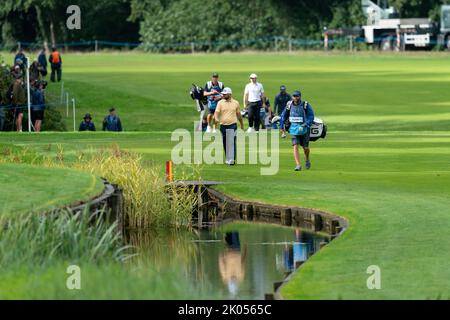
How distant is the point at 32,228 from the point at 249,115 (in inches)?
938

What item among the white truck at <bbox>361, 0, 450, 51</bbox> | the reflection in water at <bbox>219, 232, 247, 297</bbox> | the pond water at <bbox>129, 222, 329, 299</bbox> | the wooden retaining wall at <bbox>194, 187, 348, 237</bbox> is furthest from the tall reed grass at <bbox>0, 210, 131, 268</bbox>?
the white truck at <bbox>361, 0, 450, 51</bbox>

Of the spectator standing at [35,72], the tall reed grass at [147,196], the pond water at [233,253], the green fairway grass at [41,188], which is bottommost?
the pond water at [233,253]

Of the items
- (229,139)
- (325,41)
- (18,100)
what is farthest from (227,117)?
(325,41)

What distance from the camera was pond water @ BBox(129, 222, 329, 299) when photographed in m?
19.7

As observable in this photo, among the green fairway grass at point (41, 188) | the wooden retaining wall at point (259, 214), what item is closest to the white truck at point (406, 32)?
the wooden retaining wall at point (259, 214)

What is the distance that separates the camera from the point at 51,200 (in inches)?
830

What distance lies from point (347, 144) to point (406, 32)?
6003 cm

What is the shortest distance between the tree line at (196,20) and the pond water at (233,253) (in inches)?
3205

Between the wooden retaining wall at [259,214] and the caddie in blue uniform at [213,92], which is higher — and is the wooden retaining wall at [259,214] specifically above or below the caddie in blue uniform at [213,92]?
below

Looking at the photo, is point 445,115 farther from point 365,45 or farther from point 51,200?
point 365,45

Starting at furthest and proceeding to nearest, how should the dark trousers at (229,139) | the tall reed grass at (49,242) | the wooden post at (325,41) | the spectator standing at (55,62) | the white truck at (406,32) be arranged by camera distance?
the wooden post at (325,41) → the white truck at (406,32) → the spectator standing at (55,62) → the dark trousers at (229,139) → the tall reed grass at (49,242)

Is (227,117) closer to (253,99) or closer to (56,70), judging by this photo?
(253,99)

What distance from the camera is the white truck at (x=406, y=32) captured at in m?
96.8

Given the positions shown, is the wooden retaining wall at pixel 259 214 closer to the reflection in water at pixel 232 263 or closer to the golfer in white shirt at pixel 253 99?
the reflection in water at pixel 232 263
